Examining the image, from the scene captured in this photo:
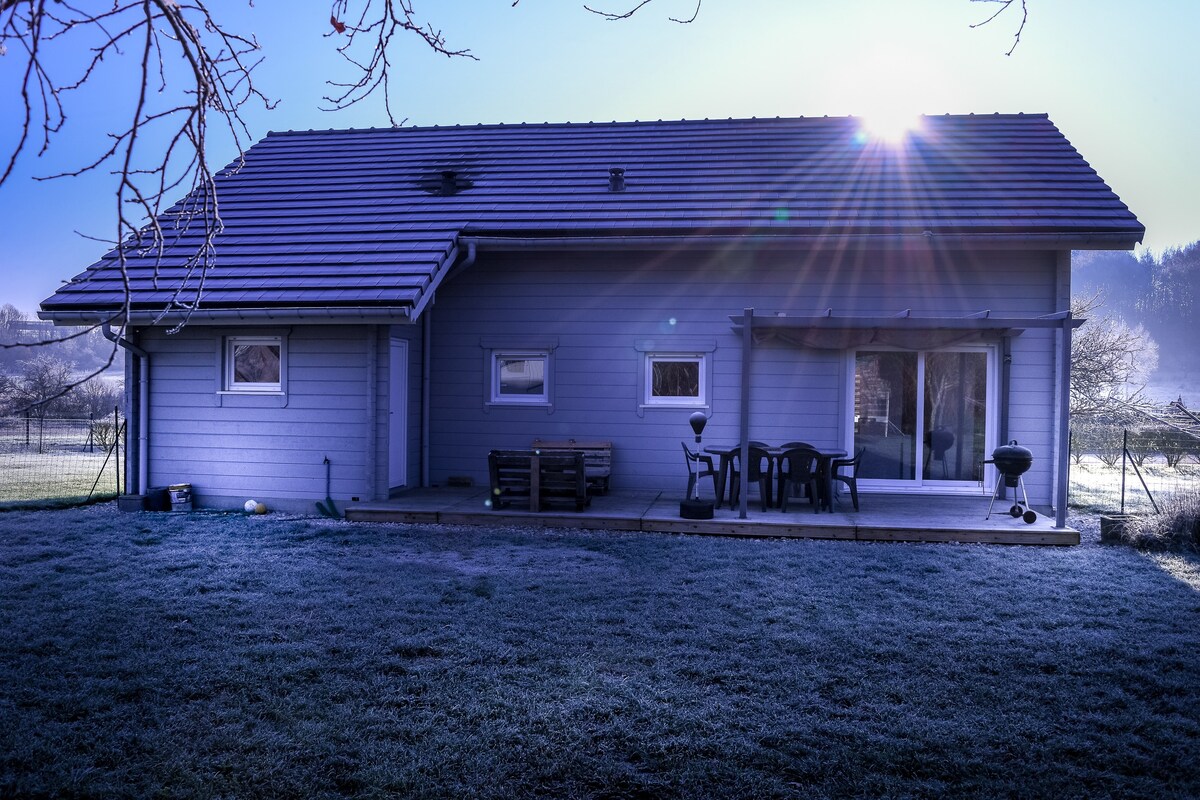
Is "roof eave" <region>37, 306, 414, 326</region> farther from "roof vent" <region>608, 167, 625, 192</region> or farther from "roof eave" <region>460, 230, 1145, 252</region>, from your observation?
"roof vent" <region>608, 167, 625, 192</region>

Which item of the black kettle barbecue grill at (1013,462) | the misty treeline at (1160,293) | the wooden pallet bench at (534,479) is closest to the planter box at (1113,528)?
the black kettle barbecue grill at (1013,462)

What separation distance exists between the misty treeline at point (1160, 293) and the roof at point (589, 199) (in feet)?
169

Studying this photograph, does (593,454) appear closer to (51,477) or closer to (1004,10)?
(1004,10)

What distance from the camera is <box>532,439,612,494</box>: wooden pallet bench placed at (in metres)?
10.6

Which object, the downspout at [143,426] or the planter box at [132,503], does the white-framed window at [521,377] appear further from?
the planter box at [132,503]

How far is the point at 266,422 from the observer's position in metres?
10.1

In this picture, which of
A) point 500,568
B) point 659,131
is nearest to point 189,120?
point 500,568

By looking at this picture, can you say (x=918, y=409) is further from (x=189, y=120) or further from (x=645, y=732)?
(x=189, y=120)

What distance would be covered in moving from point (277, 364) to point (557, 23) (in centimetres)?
770

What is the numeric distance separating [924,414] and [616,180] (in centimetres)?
493

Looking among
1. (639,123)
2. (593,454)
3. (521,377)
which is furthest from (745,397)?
(639,123)

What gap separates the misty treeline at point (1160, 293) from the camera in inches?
2283

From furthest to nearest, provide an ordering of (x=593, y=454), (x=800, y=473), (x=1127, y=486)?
(x=1127, y=486), (x=593, y=454), (x=800, y=473)

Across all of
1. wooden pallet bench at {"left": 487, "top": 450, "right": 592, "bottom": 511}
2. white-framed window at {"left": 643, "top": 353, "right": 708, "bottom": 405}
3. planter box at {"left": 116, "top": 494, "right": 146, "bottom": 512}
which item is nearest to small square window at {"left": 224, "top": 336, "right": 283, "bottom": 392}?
planter box at {"left": 116, "top": 494, "right": 146, "bottom": 512}
